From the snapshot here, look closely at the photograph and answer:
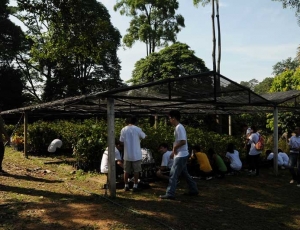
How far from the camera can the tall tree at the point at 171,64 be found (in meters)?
26.8

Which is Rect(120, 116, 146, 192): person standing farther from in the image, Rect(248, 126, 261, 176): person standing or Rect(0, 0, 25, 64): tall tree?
Rect(0, 0, 25, 64): tall tree

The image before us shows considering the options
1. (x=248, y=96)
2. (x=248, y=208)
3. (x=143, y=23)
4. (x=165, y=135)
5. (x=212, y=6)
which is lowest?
(x=248, y=208)

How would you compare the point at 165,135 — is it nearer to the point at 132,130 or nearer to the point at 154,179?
the point at 154,179

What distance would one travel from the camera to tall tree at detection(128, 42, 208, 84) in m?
26.8

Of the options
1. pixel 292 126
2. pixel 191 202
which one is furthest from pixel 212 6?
pixel 191 202

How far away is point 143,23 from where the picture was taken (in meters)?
30.0

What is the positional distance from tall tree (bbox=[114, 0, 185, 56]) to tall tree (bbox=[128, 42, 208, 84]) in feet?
7.49

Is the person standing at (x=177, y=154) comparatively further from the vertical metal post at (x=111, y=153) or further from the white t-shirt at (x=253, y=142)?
the white t-shirt at (x=253, y=142)

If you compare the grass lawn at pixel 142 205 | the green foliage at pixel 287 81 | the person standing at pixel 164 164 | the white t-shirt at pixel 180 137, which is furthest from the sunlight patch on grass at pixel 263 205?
the green foliage at pixel 287 81

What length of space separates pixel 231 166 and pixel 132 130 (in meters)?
4.57

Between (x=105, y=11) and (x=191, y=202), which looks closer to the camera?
(x=191, y=202)

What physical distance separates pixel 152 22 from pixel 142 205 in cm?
2571

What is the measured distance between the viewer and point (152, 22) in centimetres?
3014

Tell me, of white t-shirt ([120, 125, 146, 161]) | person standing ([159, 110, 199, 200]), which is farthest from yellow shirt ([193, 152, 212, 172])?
white t-shirt ([120, 125, 146, 161])
